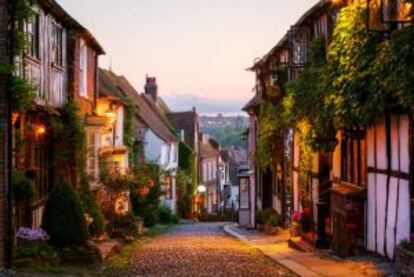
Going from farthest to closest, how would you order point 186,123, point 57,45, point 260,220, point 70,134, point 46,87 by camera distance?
point 186,123 < point 260,220 < point 70,134 < point 57,45 < point 46,87

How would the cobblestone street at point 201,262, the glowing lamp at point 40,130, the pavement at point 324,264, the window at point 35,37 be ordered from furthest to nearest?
the glowing lamp at point 40,130 < the window at point 35,37 < the cobblestone street at point 201,262 < the pavement at point 324,264

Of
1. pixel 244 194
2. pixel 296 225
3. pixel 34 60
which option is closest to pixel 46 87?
pixel 34 60

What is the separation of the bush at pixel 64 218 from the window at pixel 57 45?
4611 millimetres

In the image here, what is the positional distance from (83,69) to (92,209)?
4.88m

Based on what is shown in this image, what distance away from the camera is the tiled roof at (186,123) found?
69.5 metres

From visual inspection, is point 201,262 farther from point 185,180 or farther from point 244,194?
point 185,180

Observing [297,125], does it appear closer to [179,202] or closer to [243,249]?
[243,249]

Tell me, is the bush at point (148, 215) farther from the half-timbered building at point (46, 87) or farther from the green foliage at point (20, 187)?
the green foliage at point (20, 187)

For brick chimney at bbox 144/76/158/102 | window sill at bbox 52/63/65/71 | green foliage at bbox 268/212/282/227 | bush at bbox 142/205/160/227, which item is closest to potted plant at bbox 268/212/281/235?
green foliage at bbox 268/212/282/227

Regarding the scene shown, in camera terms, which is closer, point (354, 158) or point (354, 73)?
point (354, 73)

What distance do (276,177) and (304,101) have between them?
1211 centimetres

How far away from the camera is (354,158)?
19688mm

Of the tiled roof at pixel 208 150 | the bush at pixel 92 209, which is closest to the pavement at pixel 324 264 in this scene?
the bush at pixel 92 209

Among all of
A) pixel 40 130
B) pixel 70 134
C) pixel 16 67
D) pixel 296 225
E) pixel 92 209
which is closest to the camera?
pixel 16 67
